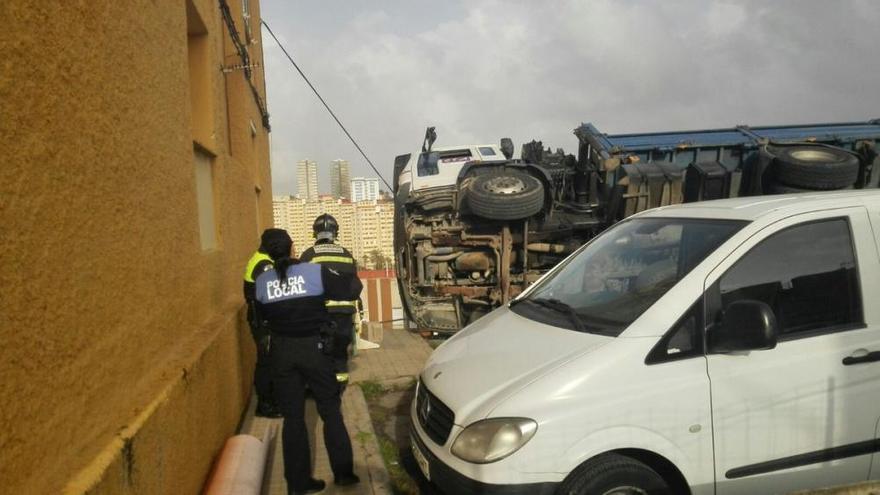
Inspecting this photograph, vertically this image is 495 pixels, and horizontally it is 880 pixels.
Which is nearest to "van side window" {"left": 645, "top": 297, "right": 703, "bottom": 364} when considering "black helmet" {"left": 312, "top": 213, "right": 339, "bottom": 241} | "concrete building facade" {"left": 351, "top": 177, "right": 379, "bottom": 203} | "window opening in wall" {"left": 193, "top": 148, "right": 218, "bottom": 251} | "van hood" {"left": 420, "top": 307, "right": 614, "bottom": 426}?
"van hood" {"left": 420, "top": 307, "right": 614, "bottom": 426}

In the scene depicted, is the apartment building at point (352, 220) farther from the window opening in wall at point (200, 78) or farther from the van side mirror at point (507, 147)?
the window opening in wall at point (200, 78)

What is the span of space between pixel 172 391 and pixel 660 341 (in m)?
2.29

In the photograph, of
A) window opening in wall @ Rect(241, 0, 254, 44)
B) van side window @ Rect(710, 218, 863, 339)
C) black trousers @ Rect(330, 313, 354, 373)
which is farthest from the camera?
window opening in wall @ Rect(241, 0, 254, 44)

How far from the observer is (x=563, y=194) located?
361 inches

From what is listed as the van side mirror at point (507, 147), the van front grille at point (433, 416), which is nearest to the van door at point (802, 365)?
the van front grille at point (433, 416)

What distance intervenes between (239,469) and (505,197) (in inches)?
208

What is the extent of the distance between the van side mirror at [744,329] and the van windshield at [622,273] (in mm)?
323

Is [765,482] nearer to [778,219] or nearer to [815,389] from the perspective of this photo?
[815,389]

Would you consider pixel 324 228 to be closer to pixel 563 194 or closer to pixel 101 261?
pixel 101 261

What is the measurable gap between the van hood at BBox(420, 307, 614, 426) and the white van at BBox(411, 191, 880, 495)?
0.04 feet

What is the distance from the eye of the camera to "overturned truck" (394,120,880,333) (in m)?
7.98

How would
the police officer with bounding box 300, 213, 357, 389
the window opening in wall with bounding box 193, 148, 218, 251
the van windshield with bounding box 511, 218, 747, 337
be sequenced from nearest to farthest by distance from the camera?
1. the van windshield with bounding box 511, 218, 747, 337
2. the window opening in wall with bounding box 193, 148, 218, 251
3. the police officer with bounding box 300, 213, 357, 389


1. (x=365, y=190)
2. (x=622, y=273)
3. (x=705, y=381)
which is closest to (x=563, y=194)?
(x=622, y=273)

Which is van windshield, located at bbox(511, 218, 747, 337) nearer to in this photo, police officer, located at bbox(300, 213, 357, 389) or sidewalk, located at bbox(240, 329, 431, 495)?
sidewalk, located at bbox(240, 329, 431, 495)
